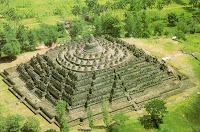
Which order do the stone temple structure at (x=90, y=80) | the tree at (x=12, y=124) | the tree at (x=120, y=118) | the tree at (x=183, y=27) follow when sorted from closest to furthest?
1. the tree at (x=12, y=124)
2. the tree at (x=120, y=118)
3. the stone temple structure at (x=90, y=80)
4. the tree at (x=183, y=27)

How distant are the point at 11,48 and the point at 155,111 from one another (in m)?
40.6

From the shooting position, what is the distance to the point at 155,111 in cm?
4991

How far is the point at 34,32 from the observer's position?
81875 millimetres

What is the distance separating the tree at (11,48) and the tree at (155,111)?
38.4 meters

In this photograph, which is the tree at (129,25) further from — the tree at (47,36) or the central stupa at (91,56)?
the central stupa at (91,56)

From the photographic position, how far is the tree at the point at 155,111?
49.5m

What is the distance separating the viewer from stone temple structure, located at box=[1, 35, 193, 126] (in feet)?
177

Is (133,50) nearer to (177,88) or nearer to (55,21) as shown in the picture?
(177,88)

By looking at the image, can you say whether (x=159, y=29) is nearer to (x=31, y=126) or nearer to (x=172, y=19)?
(x=172, y=19)

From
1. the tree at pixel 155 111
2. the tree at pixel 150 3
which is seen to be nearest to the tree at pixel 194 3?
the tree at pixel 150 3

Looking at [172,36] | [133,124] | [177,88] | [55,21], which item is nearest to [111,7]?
[55,21]

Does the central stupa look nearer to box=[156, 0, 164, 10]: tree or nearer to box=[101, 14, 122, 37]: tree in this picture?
box=[101, 14, 122, 37]: tree

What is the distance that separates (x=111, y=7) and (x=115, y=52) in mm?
59253

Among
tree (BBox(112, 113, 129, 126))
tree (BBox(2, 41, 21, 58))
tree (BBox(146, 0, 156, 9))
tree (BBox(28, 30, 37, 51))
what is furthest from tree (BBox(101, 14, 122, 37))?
tree (BBox(112, 113, 129, 126))
